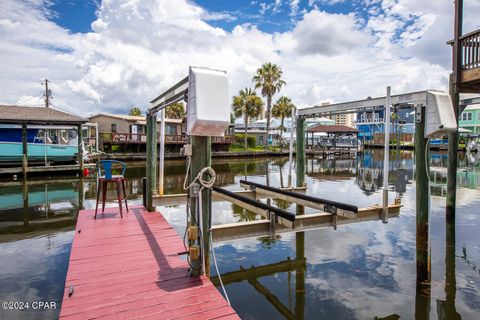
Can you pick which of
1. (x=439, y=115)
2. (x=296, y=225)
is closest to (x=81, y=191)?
(x=296, y=225)

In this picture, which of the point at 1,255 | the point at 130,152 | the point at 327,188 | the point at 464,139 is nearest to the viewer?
the point at 1,255

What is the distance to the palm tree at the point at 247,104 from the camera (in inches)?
1980

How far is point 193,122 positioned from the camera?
3.86 meters

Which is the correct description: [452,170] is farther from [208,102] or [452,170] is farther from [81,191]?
[81,191]

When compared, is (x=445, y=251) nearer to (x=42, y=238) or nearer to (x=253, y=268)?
(x=253, y=268)

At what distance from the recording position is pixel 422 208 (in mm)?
5988

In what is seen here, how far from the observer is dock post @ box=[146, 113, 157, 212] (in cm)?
802

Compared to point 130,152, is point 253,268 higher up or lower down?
lower down

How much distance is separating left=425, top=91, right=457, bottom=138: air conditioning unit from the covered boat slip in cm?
2108

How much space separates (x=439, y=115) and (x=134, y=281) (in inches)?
212

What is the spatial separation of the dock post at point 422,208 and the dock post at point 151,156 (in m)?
5.72

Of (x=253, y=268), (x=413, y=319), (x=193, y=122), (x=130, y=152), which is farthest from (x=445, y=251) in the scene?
(x=130, y=152)

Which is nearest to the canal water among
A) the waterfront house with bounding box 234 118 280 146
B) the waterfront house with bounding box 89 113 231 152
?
the waterfront house with bounding box 89 113 231 152

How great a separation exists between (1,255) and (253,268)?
5.90m
